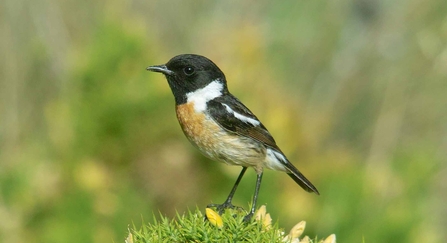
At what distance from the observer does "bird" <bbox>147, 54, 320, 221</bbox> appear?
449 cm

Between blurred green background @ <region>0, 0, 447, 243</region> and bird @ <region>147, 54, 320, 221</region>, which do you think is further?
blurred green background @ <region>0, 0, 447, 243</region>

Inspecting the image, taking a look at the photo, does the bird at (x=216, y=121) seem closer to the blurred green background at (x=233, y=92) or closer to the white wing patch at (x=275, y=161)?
the white wing patch at (x=275, y=161)

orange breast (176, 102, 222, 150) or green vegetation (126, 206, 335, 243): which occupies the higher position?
orange breast (176, 102, 222, 150)

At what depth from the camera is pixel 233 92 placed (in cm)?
689

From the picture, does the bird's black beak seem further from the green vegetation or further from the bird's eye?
the green vegetation

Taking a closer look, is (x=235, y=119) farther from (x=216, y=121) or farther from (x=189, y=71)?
(x=189, y=71)

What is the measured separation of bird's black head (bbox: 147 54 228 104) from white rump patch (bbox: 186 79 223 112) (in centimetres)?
2

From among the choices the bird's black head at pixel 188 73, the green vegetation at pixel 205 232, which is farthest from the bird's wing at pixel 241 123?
the green vegetation at pixel 205 232

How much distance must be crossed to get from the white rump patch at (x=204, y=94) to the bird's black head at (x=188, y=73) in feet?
0.07

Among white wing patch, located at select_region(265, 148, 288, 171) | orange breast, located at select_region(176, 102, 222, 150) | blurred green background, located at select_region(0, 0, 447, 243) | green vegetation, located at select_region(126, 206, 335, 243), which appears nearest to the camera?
green vegetation, located at select_region(126, 206, 335, 243)

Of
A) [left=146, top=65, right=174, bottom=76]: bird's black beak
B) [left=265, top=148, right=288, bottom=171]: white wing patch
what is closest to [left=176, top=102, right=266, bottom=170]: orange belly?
[left=265, top=148, right=288, bottom=171]: white wing patch

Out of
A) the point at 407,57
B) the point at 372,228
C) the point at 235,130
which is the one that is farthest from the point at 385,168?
the point at 235,130

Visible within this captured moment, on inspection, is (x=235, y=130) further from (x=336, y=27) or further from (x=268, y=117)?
(x=336, y=27)

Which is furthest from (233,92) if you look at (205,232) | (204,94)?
(205,232)
